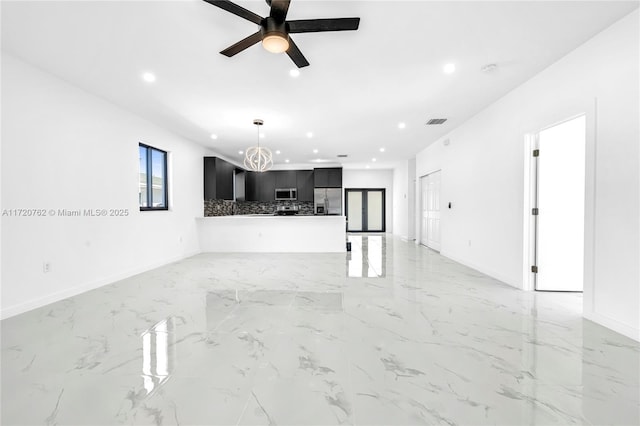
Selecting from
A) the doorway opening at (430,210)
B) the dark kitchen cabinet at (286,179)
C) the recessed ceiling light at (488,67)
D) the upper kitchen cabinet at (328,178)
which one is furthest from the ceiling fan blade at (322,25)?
the dark kitchen cabinet at (286,179)

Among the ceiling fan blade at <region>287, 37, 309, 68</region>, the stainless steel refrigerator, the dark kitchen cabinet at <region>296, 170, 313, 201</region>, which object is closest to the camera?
the ceiling fan blade at <region>287, 37, 309, 68</region>

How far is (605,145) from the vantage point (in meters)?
2.53

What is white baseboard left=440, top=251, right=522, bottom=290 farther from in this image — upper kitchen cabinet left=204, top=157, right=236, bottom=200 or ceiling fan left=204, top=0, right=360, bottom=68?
upper kitchen cabinet left=204, top=157, right=236, bottom=200

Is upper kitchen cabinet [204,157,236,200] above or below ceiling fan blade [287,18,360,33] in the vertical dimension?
below

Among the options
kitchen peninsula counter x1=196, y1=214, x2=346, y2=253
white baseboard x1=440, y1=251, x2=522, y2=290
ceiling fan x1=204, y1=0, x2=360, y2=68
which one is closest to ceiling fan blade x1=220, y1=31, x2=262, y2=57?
ceiling fan x1=204, y1=0, x2=360, y2=68

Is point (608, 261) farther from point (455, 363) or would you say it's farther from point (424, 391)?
point (424, 391)

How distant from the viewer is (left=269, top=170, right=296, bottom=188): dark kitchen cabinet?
9.41 m

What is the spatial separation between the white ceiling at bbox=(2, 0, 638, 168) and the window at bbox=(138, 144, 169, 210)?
0.73m

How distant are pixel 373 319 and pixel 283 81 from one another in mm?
2953

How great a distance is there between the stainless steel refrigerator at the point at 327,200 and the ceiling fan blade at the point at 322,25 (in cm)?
719

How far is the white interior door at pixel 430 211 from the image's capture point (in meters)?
6.91

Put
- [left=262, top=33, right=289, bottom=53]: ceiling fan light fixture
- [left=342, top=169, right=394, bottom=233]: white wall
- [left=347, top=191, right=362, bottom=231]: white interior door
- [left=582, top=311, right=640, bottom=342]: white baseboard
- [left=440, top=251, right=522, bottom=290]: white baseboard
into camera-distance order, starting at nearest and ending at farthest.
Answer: [left=262, top=33, right=289, bottom=53]: ceiling fan light fixture
[left=582, top=311, right=640, bottom=342]: white baseboard
[left=440, top=251, right=522, bottom=290]: white baseboard
[left=342, top=169, right=394, bottom=233]: white wall
[left=347, top=191, right=362, bottom=231]: white interior door

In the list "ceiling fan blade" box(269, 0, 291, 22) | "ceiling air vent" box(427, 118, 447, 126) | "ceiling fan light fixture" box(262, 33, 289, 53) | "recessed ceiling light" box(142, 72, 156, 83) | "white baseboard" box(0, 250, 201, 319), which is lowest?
"white baseboard" box(0, 250, 201, 319)

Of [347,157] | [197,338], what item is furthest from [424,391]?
[347,157]
